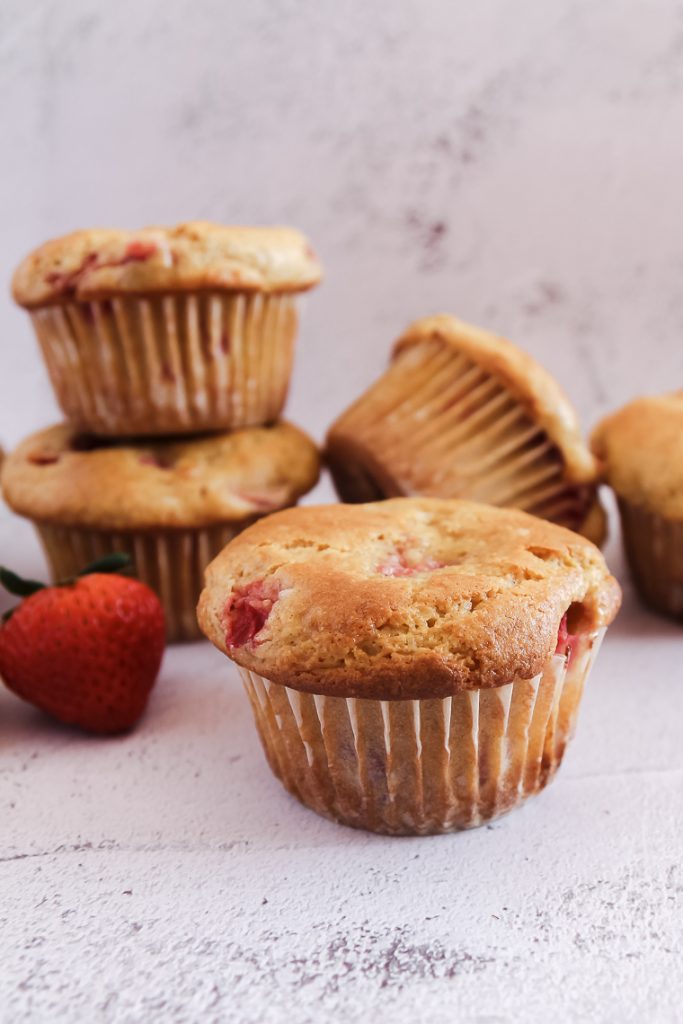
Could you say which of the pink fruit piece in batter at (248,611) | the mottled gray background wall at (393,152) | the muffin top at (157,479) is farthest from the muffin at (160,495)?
the mottled gray background wall at (393,152)

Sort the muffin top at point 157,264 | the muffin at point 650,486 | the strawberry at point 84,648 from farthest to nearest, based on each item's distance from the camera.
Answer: the muffin at point 650,486 < the muffin top at point 157,264 < the strawberry at point 84,648

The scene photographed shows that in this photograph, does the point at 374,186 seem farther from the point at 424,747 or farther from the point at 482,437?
the point at 424,747

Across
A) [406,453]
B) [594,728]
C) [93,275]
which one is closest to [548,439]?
[406,453]

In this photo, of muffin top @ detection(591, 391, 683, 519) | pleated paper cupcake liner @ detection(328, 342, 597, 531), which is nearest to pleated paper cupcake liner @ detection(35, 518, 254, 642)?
pleated paper cupcake liner @ detection(328, 342, 597, 531)

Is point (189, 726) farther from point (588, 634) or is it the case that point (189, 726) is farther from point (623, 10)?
point (623, 10)

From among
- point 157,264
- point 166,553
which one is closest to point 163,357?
Answer: point 157,264

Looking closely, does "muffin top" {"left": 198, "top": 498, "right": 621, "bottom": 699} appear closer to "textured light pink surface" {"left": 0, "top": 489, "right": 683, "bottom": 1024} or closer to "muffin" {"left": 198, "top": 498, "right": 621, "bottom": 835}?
"muffin" {"left": 198, "top": 498, "right": 621, "bottom": 835}

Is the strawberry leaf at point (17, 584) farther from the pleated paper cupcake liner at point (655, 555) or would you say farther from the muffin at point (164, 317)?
the pleated paper cupcake liner at point (655, 555)
